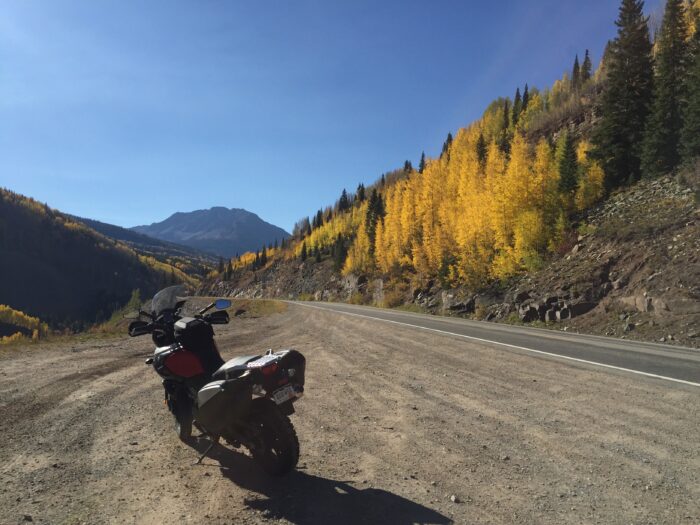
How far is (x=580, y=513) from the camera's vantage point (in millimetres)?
3461

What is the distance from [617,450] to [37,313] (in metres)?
225

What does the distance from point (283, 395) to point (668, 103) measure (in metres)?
38.1

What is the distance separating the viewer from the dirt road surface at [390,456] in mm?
3576

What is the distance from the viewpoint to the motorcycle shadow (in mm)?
3418

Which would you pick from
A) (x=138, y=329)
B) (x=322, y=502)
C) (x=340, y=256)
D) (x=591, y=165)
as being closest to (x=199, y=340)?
(x=138, y=329)

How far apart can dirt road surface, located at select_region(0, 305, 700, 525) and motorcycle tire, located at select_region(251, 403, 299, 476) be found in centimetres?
20

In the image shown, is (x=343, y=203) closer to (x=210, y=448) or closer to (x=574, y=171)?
(x=574, y=171)

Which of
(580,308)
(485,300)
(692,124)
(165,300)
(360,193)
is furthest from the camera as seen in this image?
(360,193)

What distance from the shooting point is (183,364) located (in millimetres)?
4473

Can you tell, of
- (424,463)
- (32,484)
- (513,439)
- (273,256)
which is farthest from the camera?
(273,256)

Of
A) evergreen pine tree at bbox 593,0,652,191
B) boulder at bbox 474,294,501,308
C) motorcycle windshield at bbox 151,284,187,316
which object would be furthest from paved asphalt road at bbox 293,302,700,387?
evergreen pine tree at bbox 593,0,652,191

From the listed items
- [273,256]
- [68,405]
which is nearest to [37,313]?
[273,256]

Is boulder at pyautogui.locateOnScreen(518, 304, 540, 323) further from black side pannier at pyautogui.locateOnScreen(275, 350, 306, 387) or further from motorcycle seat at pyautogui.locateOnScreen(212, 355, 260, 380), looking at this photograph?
motorcycle seat at pyautogui.locateOnScreen(212, 355, 260, 380)

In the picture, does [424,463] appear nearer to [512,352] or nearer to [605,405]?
[605,405]
